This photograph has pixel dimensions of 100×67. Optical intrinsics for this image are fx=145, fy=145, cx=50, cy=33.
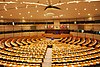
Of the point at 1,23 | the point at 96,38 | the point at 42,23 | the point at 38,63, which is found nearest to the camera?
the point at 38,63

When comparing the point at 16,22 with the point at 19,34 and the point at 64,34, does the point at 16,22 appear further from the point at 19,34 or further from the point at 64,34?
the point at 64,34

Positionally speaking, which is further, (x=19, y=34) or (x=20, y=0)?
(x=19, y=34)

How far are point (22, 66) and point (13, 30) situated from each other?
27.2 m

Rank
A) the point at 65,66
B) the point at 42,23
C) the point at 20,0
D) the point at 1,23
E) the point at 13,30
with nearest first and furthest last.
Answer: the point at 65,66, the point at 20,0, the point at 1,23, the point at 13,30, the point at 42,23

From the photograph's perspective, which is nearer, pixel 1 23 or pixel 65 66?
pixel 65 66


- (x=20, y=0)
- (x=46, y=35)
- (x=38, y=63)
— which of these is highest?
(x=20, y=0)

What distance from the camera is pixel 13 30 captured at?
38.5 m

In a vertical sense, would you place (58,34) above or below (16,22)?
below

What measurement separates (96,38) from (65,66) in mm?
19346

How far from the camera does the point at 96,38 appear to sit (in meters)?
29.9

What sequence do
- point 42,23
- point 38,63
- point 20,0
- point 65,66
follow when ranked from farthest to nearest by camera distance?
1. point 42,23
2. point 20,0
3. point 38,63
4. point 65,66

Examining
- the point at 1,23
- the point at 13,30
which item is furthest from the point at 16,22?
the point at 1,23

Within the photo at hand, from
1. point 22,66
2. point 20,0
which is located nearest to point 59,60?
point 22,66

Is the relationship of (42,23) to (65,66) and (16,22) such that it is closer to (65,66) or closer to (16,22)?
(16,22)
